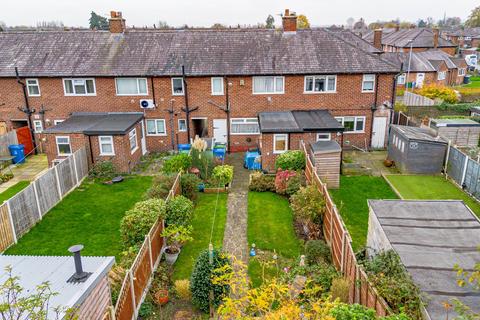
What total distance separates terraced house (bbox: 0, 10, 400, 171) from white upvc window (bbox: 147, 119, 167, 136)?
66mm

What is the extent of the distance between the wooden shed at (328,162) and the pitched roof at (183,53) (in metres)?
7.42

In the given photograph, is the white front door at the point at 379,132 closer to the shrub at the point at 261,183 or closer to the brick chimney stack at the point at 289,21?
the brick chimney stack at the point at 289,21

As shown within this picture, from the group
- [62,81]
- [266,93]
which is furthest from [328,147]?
[62,81]

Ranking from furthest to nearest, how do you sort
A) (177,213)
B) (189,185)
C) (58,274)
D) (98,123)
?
(98,123) < (189,185) < (177,213) < (58,274)

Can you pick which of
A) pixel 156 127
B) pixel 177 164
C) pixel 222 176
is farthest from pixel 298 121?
pixel 156 127

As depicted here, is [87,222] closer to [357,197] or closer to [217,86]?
[357,197]

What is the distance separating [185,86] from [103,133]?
20.5 feet

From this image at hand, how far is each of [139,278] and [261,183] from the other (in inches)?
372

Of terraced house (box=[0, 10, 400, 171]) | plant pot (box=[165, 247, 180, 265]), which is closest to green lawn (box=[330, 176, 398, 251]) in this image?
terraced house (box=[0, 10, 400, 171])

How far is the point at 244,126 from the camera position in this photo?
2505 centimetres

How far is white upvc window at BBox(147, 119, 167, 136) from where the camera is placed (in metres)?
25.1

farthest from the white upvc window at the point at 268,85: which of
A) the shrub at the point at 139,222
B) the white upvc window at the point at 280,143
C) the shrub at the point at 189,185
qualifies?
the shrub at the point at 139,222

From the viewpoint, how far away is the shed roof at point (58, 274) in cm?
715

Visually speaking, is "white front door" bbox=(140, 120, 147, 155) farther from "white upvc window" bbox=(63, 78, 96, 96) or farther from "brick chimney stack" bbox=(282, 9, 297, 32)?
"brick chimney stack" bbox=(282, 9, 297, 32)
